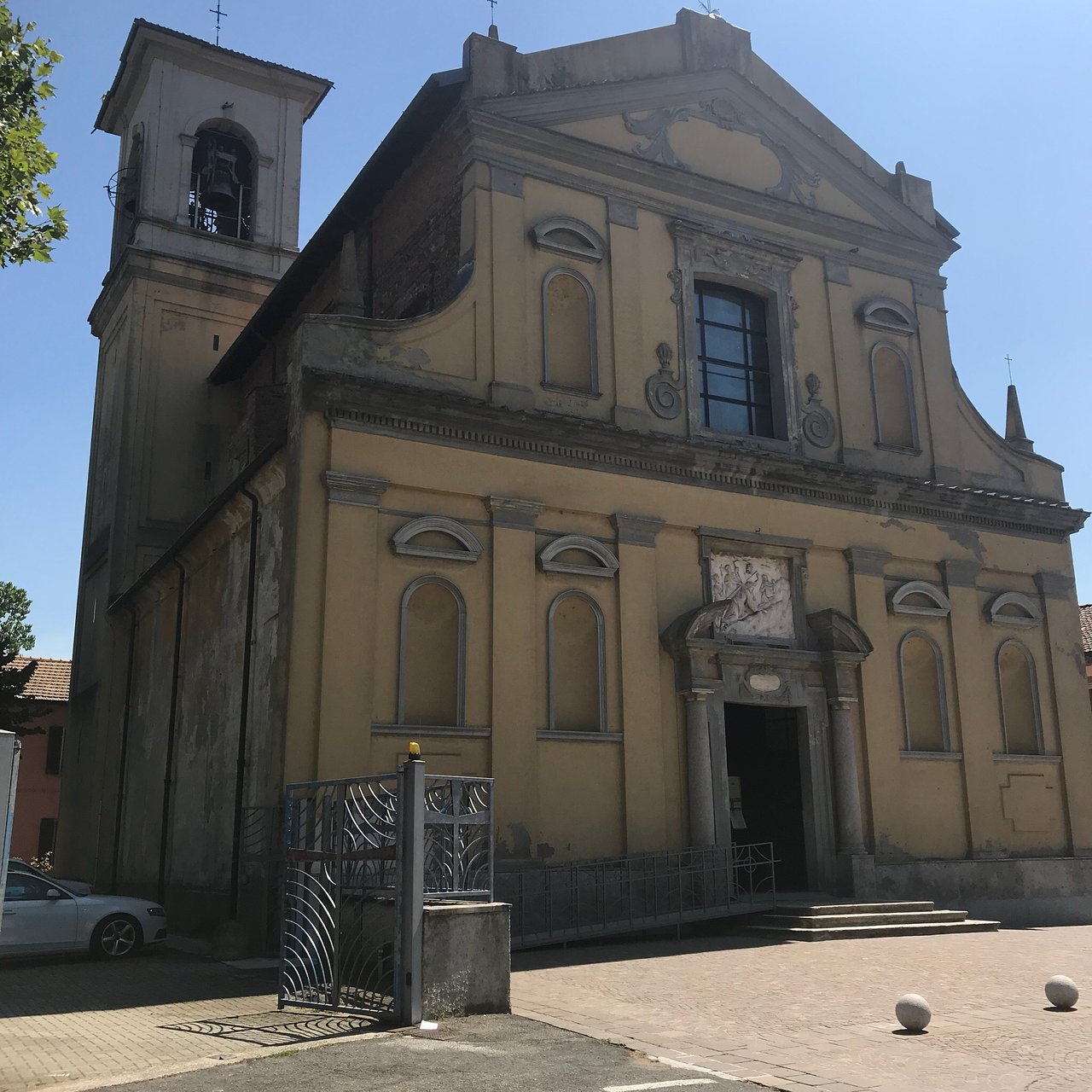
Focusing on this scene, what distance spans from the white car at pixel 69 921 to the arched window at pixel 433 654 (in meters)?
4.02

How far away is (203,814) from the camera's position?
647 inches

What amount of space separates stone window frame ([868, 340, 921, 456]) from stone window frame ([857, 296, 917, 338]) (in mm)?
254

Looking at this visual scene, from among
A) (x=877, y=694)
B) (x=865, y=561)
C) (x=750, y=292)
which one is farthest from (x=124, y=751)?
(x=750, y=292)

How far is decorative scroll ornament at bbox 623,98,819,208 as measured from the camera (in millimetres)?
17578

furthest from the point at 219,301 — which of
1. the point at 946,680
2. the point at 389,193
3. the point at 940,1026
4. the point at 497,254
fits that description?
the point at 940,1026

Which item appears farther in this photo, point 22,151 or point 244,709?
point 244,709

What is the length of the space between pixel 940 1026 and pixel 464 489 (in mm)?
8457

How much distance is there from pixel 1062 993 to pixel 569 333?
1042cm

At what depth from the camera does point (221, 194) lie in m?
26.3

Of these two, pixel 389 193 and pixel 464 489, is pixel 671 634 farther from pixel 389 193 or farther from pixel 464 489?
pixel 389 193

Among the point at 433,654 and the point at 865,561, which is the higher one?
the point at 865,561

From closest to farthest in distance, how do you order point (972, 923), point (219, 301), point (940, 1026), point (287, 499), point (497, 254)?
point (940, 1026), point (287, 499), point (972, 923), point (497, 254), point (219, 301)

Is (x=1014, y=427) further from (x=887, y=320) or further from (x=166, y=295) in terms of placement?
(x=166, y=295)

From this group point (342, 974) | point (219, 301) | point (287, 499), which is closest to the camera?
point (342, 974)
